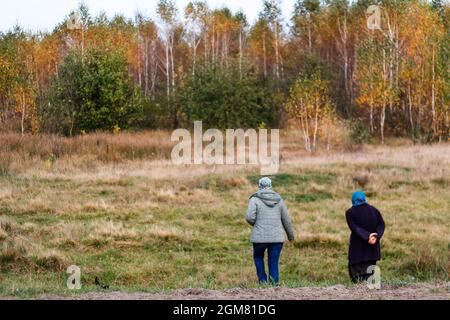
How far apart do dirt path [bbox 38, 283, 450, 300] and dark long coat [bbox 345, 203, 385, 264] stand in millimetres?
1316

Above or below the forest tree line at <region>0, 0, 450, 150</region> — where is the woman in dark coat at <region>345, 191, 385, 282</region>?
below

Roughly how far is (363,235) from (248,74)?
29.2 meters

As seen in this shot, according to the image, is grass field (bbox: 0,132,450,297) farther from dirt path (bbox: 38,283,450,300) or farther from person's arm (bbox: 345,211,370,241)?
person's arm (bbox: 345,211,370,241)

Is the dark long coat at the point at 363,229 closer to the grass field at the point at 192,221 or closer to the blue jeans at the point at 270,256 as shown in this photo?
the grass field at the point at 192,221

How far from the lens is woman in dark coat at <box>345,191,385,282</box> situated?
372 inches

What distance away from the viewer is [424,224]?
1603cm

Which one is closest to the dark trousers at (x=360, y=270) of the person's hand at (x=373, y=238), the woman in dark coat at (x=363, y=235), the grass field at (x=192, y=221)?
the woman in dark coat at (x=363, y=235)

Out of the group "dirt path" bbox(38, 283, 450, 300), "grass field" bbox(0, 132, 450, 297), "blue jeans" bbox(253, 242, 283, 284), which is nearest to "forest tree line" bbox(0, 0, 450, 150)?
"grass field" bbox(0, 132, 450, 297)

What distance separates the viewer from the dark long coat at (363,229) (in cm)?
945

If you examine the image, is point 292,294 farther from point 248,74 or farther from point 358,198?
point 248,74

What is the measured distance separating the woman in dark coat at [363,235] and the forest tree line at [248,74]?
2108cm

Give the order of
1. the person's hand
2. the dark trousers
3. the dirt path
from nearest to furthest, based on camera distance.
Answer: the dirt path
the person's hand
the dark trousers

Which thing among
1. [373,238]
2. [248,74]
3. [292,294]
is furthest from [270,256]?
[248,74]
